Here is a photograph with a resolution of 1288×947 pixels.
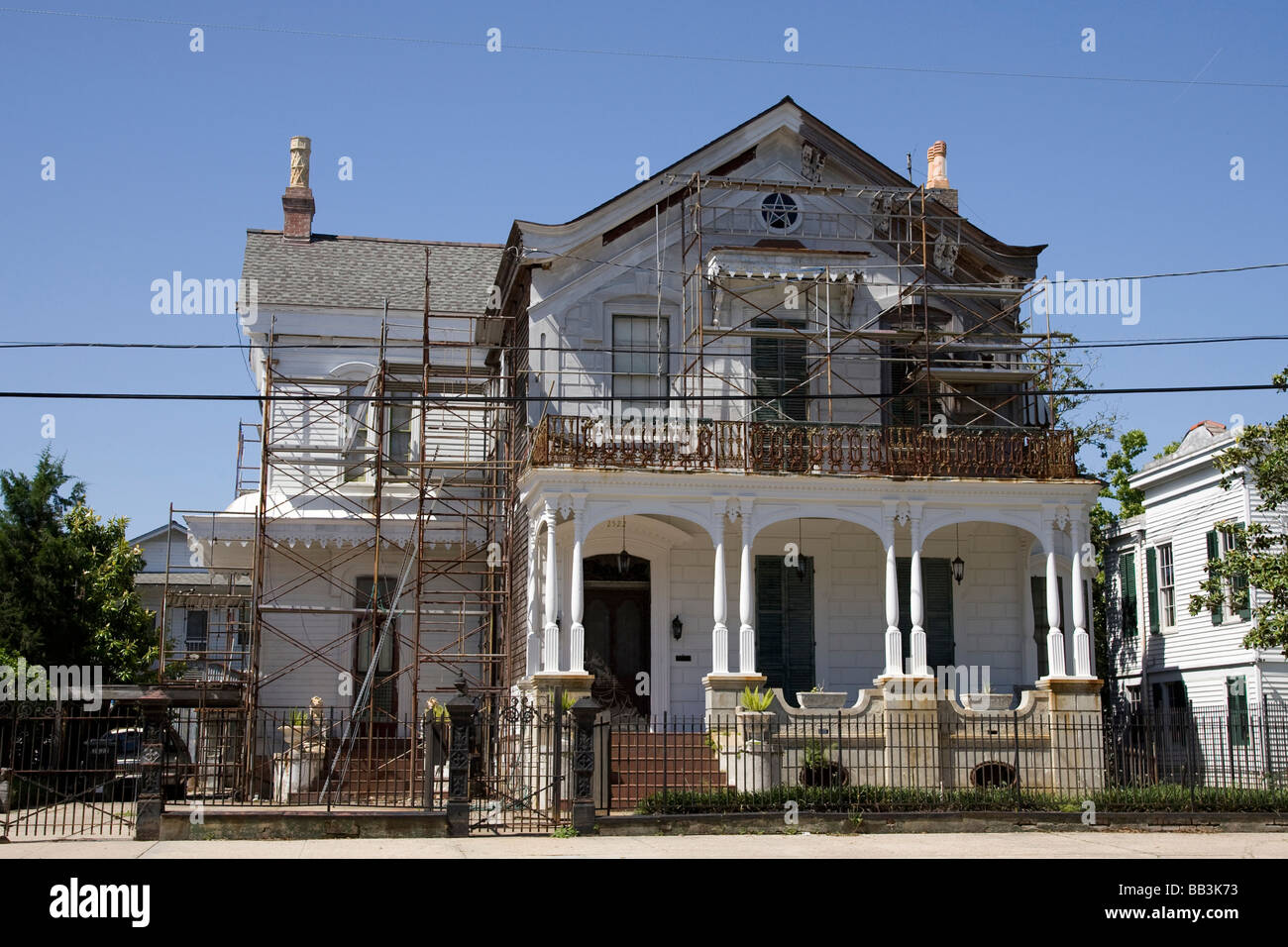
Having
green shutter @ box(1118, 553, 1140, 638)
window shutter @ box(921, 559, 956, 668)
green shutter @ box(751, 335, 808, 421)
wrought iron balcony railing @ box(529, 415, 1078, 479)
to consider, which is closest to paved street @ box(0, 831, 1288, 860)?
wrought iron balcony railing @ box(529, 415, 1078, 479)

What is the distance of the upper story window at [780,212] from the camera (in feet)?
85.5

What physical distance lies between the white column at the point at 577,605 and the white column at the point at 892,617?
505 cm

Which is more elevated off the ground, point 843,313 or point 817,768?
point 843,313

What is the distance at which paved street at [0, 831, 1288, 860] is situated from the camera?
15.8 metres

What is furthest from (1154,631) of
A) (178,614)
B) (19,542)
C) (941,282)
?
(178,614)

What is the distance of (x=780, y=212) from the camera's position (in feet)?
85.6

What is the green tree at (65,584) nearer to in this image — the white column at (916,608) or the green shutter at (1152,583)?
the white column at (916,608)

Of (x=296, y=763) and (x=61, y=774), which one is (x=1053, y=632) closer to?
(x=296, y=763)

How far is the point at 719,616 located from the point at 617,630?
2.96 metres

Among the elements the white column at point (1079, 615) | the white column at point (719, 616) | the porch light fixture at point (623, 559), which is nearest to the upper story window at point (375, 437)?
the porch light fixture at point (623, 559)

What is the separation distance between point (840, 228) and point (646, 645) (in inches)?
340

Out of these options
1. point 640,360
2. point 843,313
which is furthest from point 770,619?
point 843,313

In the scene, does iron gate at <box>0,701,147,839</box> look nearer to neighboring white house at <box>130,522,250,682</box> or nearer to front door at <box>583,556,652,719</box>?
neighboring white house at <box>130,522,250,682</box>
